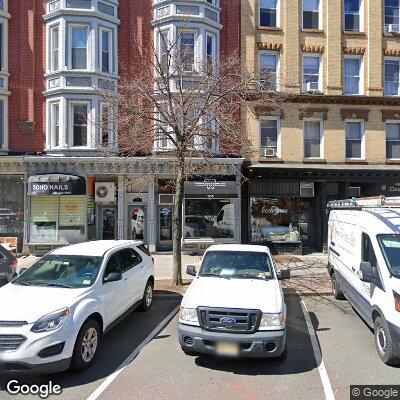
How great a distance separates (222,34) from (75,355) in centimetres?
1554

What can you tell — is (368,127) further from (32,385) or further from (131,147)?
(32,385)

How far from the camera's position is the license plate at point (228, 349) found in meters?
5.27

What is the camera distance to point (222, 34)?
56.0 ft

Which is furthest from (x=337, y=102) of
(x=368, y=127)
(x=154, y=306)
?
(x=154, y=306)

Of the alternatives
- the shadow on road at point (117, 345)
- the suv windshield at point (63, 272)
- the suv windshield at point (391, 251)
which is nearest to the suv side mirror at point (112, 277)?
the suv windshield at point (63, 272)

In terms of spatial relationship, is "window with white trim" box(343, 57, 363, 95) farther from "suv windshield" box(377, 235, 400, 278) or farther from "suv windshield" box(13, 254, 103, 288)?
"suv windshield" box(13, 254, 103, 288)

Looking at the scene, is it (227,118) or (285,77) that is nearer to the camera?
(227,118)

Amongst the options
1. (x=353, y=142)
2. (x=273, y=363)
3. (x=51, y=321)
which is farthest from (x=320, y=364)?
(x=353, y=142)

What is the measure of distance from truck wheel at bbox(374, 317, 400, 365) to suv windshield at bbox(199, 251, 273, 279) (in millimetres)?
1907

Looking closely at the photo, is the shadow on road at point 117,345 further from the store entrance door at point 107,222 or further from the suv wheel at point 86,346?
the store entrance door at point 107,222

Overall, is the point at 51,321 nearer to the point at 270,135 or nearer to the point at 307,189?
the point at 270,135

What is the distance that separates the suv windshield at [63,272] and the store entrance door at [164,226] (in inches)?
391

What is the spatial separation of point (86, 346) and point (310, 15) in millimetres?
17611

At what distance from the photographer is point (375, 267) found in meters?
6.32
